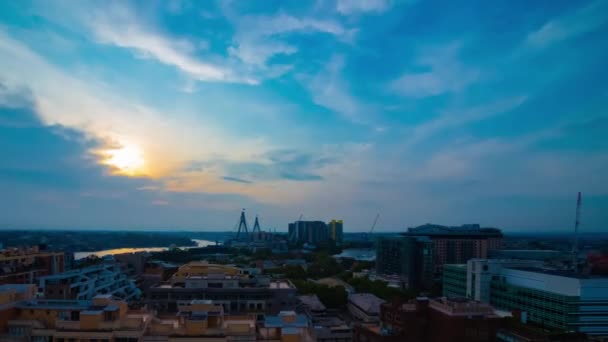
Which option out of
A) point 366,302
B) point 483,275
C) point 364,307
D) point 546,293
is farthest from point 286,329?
point 483,275

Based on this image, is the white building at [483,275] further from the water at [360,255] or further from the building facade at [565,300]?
the water at [360,255]

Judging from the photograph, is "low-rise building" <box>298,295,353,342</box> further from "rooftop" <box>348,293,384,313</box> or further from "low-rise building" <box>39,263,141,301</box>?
"low-rise building" <box>39,263,141,301</box>

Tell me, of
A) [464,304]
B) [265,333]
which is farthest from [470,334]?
[265,333]

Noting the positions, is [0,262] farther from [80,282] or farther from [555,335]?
[555,335]

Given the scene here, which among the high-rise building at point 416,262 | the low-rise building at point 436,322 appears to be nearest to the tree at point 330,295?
the high-rise building at point 416,262

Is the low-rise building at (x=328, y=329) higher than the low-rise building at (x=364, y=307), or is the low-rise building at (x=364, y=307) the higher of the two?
the low-rise building at (x=328, y=329)

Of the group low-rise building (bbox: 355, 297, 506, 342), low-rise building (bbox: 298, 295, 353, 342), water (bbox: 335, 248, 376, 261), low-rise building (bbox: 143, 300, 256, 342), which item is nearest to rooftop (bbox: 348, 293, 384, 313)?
low-rise building (bbox: 298, 295, 353, 342)

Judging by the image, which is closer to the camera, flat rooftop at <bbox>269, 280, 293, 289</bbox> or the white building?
flat rooftop at <bbox>269, 280, 293, 289</bbox>

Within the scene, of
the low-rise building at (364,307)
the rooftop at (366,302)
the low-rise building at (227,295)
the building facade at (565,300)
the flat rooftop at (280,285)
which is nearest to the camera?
the low-rise building at (227,295)
